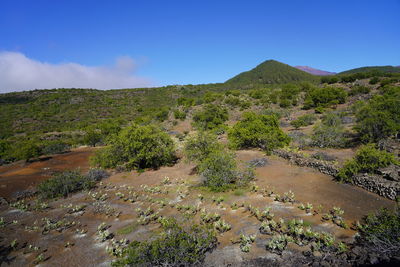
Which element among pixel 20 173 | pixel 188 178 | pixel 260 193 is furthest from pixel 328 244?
pixel 20 173

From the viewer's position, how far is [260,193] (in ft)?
30.4

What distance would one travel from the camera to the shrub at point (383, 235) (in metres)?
4.58

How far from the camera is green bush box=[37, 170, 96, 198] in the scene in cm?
1180

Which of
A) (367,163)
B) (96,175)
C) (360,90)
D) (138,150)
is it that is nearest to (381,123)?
(367,163)

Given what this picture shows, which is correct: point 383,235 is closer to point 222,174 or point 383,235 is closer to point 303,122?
point 222,174

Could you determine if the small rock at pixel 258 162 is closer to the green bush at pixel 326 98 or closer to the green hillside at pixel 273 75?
the green bush at pixel 326 98

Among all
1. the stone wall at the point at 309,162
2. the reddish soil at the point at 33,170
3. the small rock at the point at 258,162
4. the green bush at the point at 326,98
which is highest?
the green bush at the point at 326,98

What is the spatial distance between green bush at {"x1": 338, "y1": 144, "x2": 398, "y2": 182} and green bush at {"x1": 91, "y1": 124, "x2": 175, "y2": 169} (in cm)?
1113

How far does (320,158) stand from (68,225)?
13.8 meters

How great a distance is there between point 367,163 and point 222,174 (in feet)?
22.2

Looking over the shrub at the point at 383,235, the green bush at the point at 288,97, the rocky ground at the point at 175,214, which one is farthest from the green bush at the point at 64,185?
the green bush at the point at 288,97

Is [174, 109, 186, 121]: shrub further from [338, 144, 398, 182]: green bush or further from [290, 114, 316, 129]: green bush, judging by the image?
[338, 144, 398, 182]: green bush

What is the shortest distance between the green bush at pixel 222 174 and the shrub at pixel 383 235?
518 centimetres

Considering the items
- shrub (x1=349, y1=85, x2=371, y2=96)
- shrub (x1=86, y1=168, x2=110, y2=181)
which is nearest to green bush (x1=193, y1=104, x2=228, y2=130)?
shrub (x1=86, y1=168, x2=110, y2=181)
